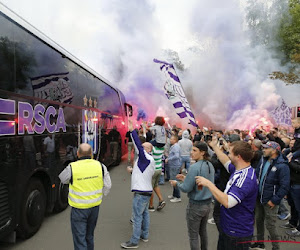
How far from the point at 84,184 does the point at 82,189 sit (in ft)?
0.21

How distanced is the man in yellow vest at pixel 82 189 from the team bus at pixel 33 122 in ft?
3.82

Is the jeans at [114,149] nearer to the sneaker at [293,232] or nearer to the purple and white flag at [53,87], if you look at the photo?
the purple and white flag at [53,87]

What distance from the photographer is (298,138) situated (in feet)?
16.6

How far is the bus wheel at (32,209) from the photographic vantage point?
4196 mm

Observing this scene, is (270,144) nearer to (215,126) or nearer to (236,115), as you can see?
(236,115)

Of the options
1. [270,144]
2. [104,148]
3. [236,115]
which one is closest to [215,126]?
[236,115]

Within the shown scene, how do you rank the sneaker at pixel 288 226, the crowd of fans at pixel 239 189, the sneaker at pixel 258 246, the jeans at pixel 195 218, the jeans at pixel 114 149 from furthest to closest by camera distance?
1. the jeans at pixel 114 149
2. the sneaker at pixel 288 226
3. the sneaker at pixel 258 246
4. the jeans at pixel 195 218
5. the crowd of fans at pixel 239 189

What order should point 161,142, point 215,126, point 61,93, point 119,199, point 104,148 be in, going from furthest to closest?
point 215,126 < point 104,148 < point 119,199 < point 161,142 < point 61,93

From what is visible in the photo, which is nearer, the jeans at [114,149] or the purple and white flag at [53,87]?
the purple and white flag at [53,87]

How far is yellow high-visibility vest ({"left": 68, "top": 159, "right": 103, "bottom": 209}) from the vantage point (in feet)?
10.5

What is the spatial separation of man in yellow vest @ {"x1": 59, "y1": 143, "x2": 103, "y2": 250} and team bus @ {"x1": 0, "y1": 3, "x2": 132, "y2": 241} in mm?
1164

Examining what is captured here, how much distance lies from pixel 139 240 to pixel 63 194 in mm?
2229

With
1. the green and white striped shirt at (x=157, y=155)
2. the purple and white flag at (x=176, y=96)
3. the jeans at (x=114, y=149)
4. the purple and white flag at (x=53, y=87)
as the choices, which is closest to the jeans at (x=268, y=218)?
the green and white striped shirt at (x=157, y=155)

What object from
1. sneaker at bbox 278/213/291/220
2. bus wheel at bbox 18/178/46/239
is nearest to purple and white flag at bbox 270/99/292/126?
sneaker at bbox 278/213/291/220
